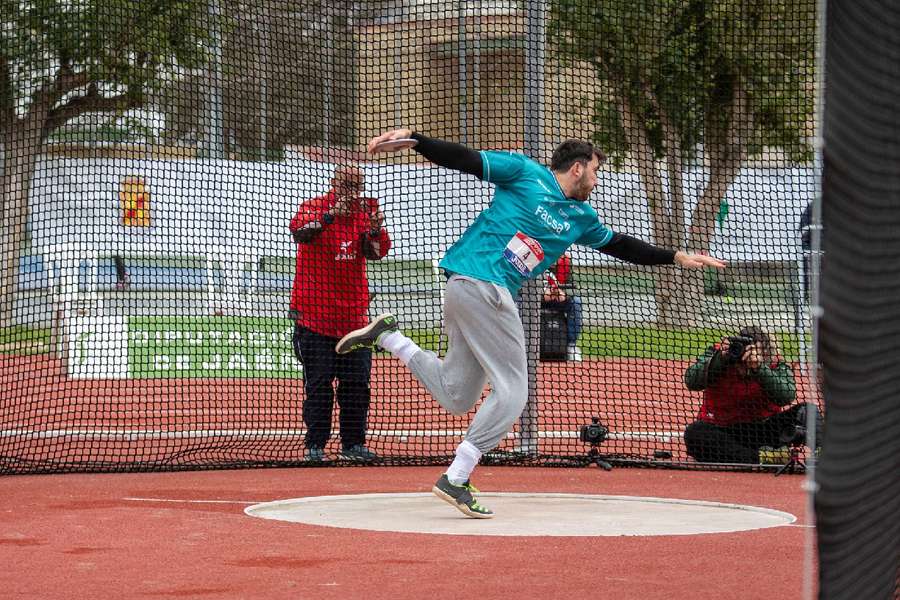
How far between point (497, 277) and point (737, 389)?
141 inches

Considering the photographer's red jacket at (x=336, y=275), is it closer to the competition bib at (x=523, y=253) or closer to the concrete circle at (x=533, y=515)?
the concrete circle at (x=533, y=515)

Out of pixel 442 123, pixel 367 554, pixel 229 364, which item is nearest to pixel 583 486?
pixel 367 554

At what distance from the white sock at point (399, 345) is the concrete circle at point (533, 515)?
83 centimetres

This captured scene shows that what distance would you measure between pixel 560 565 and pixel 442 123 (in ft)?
24.3

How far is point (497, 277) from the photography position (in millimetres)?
7195

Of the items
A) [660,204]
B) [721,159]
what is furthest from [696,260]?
[721,159]

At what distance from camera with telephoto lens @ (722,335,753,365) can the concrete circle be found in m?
1.75

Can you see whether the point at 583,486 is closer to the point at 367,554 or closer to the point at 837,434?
the point at 367,554

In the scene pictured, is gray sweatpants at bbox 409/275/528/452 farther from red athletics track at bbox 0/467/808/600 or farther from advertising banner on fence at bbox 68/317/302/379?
advertising banner on fence at bbox 68/317/302/379

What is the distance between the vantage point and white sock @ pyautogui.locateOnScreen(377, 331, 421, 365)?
7688 mm

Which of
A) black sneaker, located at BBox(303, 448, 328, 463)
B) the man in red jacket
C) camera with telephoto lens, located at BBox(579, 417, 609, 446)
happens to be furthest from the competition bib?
black sneaker, located at BBox(303, 448, 328, 463)

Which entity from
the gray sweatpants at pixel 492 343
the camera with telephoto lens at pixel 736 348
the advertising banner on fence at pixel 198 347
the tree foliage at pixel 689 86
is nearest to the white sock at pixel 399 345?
the gray sweatpants at pixel 492 343

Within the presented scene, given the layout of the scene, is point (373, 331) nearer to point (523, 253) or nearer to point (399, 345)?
point (399, 345)

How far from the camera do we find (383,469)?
1013 cm
